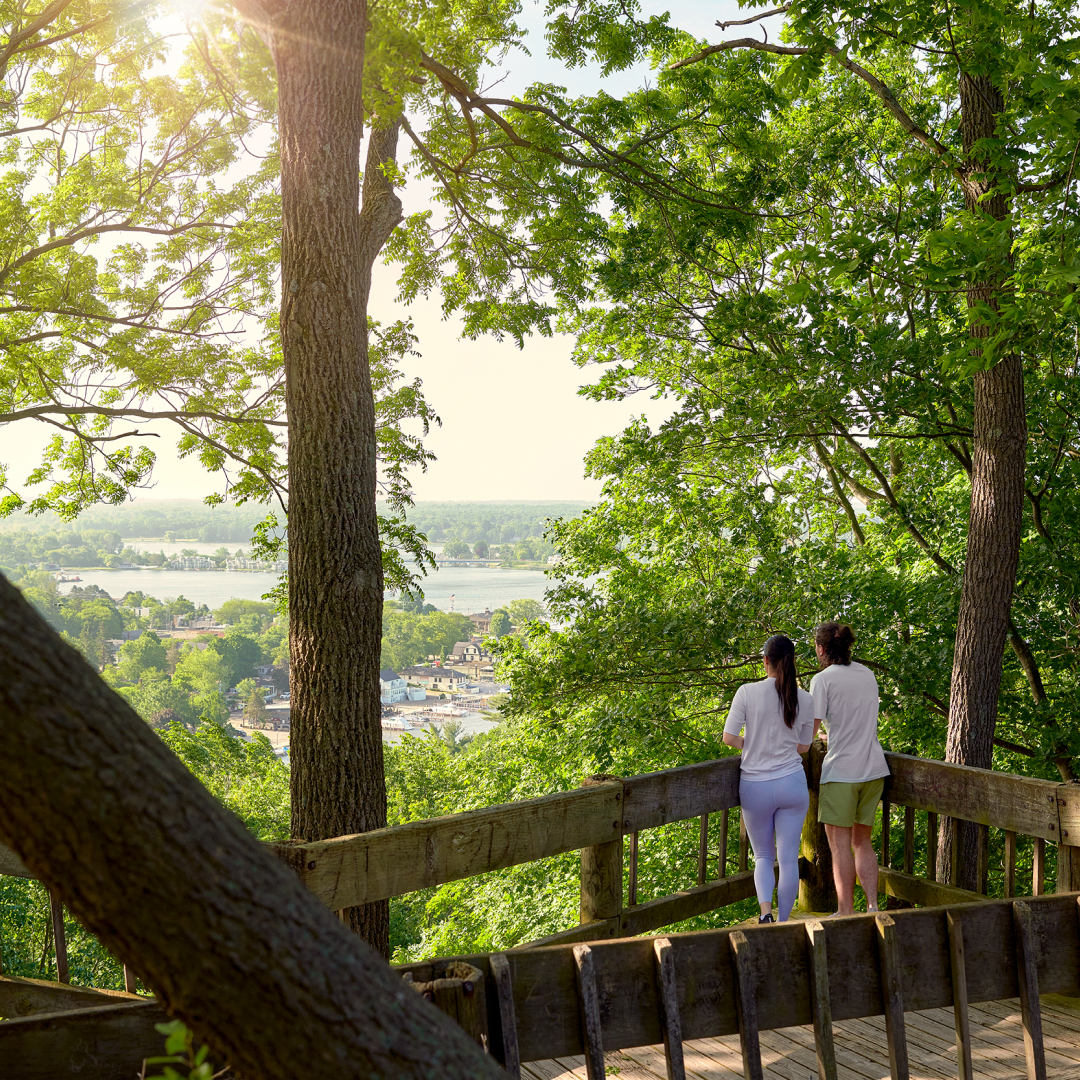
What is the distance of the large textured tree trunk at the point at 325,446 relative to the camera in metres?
5.23

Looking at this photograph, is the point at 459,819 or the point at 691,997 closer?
the point at 691,997

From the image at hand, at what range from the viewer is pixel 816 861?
532 centimetres

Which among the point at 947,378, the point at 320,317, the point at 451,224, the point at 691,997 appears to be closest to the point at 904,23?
the point at 947,378

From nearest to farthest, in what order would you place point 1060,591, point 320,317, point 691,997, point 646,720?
point 691,997, point 320,317, point 1060,591, point 646,720

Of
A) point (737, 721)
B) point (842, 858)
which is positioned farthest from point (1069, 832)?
point (737, 721)

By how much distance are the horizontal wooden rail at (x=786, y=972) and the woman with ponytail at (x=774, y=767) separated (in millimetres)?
1957

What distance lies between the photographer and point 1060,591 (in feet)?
30.5

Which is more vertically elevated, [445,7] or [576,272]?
[445,7]

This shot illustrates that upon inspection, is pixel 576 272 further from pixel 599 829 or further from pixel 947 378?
pixel 599 829

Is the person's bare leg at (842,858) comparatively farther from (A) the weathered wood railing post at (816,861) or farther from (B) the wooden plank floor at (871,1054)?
(B) the wooden plank floor at (871,1054)

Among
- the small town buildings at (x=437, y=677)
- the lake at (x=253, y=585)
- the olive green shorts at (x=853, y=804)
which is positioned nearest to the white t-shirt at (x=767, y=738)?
the olive green shorts at (x=853, y=804)

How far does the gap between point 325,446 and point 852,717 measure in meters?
3.28

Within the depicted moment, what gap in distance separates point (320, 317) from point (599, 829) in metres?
3.19

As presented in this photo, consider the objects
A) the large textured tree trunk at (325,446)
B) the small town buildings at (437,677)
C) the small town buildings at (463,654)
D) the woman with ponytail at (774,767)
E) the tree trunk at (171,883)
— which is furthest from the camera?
the small town buildings at (437,677)
